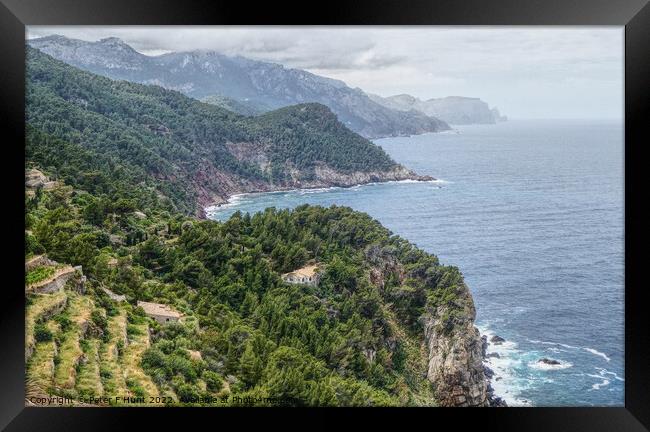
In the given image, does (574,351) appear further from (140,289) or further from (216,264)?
(140,289)

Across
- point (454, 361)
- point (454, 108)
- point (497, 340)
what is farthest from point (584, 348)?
point (454, 108)

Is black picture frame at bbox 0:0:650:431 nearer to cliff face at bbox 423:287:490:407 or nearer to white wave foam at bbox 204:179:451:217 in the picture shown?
cliff face at bbox 423:287:490:407

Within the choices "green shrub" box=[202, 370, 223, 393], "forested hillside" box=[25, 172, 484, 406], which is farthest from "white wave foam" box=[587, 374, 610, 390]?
"green shrub" box=[202, 370, 223, 393]

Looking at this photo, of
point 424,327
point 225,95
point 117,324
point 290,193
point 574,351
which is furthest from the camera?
point 225,95

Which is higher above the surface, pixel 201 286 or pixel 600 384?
pixel 201 286

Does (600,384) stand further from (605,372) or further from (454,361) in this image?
(454,361)
